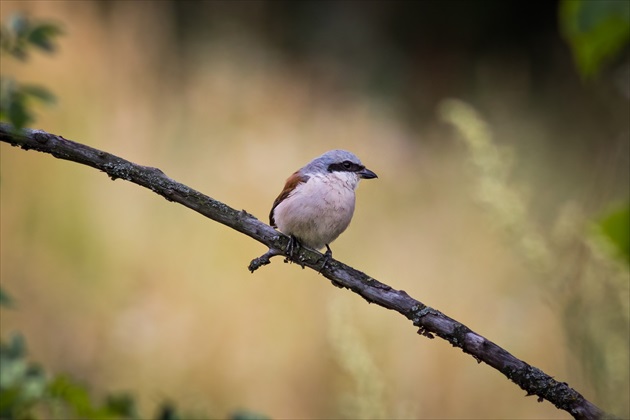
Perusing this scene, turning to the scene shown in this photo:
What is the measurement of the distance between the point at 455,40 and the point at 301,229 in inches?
241

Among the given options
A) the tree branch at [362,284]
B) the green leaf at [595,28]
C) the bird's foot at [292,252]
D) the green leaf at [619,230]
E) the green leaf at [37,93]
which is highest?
the green leaf at [37,93]

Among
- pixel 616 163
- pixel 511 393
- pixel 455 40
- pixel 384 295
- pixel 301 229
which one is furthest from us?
pixel 455 40

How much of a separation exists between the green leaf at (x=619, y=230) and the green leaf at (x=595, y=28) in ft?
0.55

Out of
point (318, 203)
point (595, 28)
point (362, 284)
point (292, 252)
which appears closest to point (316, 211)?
point (318, 203)

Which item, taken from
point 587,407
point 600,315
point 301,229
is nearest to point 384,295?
point 587,407

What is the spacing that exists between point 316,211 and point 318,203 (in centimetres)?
4

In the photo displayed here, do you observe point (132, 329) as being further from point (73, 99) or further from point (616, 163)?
point (616, 163)

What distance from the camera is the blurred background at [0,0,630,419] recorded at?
490 centimetres

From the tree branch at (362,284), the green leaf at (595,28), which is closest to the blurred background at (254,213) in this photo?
the tree branch at (362,284)

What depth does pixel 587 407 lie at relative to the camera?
149 cm

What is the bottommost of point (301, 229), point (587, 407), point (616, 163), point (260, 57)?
point (587, 407)

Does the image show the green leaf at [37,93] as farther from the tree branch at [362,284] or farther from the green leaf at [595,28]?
the green leaf at [595,28]

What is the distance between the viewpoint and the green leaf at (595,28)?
2.45 ft

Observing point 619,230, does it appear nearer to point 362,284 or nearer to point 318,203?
point 362,284
